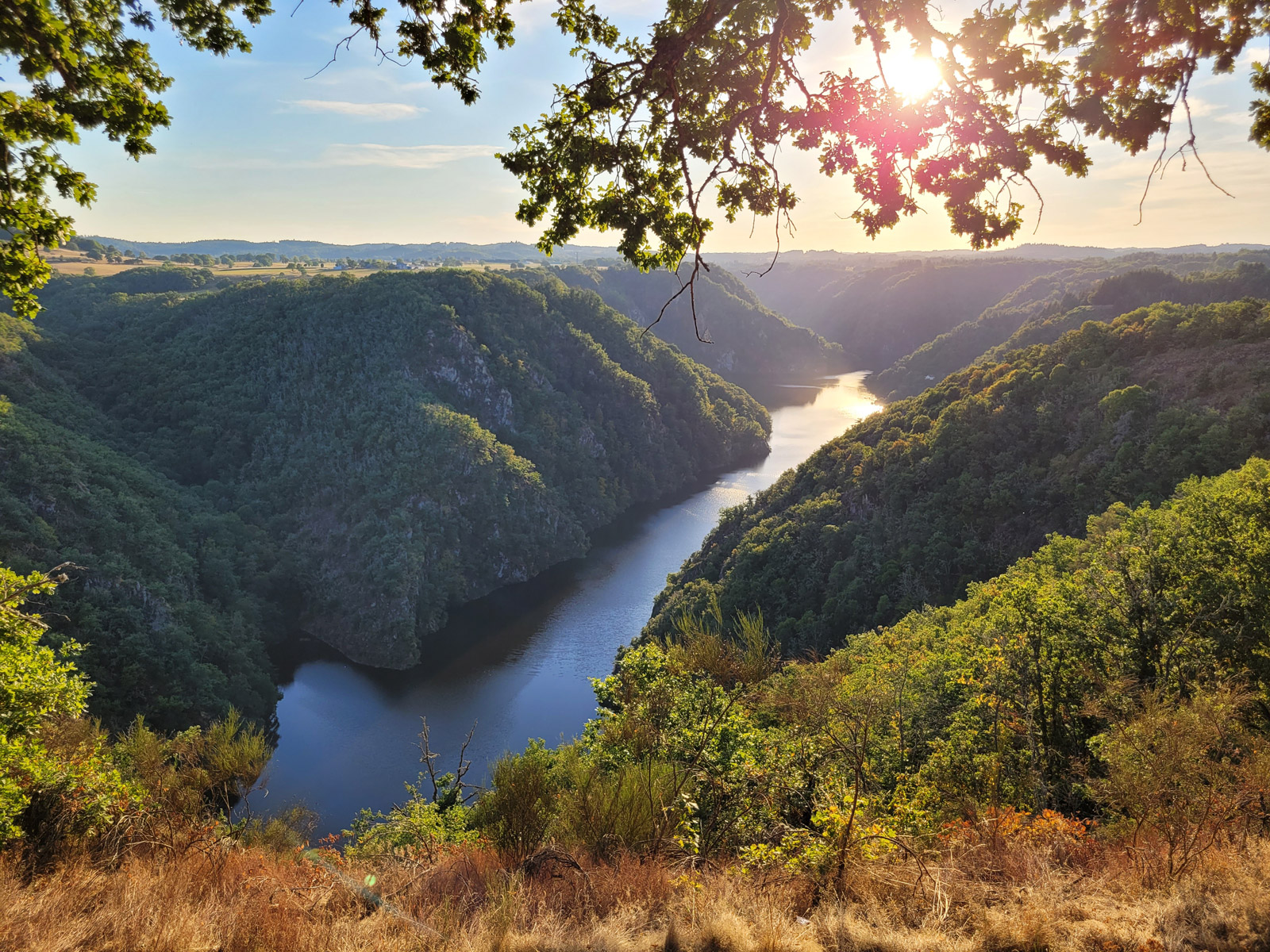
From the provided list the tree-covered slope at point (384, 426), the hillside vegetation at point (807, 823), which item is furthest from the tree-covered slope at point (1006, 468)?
the tree-covered slope at point (384, 426)

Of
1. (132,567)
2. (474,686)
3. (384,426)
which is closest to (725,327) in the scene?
(384,426)

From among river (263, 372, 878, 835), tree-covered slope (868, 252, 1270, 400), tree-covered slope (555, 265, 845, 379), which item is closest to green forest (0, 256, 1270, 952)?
tree-covered slope (868, 252, 1270, 400)

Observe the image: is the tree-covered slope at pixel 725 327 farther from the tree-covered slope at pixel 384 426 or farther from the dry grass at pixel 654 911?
the dry grass at pixel 654 911

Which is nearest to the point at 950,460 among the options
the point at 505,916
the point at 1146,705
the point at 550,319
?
the point at 1146,705

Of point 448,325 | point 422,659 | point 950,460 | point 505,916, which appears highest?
point 448,325

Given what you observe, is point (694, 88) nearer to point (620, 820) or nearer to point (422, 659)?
point (620, 820)

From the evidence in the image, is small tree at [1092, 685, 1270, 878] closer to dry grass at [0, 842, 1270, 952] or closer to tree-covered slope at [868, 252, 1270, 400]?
dry grass at [0, 842, 1270, 952]

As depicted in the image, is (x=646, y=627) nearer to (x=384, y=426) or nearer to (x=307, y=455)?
(x=384, y=426)
